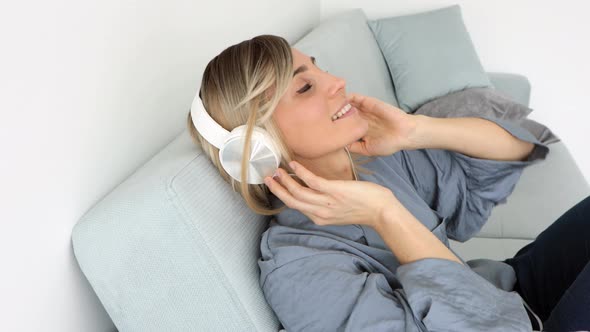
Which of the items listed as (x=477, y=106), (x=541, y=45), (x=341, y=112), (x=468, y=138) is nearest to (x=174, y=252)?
(x=341, y=112)

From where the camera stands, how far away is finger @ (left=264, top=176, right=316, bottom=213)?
1.02 metres

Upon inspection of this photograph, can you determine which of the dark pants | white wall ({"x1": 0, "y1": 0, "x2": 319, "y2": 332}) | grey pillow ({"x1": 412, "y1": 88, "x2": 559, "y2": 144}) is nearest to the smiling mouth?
white wall ({"x1": 0, "y1": 0, "x2": 319, "y2": 332})

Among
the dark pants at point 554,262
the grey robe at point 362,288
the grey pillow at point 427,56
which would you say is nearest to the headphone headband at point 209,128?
the grey robe at point 362,288

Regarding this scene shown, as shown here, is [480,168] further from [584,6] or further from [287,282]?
[584,6]

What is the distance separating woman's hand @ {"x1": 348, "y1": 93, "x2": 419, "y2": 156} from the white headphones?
349 millimetres

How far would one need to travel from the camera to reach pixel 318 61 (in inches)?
68.6

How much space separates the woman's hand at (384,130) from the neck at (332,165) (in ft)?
0.27

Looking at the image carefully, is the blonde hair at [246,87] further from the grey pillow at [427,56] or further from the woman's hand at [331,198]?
the grey pillow at [427,56]

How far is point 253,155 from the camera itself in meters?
1.01

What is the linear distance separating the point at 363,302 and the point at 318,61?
989 millimetres

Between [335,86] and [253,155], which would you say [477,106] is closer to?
[335,86]

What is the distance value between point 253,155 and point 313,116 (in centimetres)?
18

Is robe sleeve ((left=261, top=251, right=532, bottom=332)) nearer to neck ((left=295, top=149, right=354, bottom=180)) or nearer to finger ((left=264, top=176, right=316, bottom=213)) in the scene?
finger ((left=264, top=176, right=316, bottom=213))

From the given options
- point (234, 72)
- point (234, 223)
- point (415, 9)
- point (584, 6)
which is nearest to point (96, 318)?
point (234, 223)
